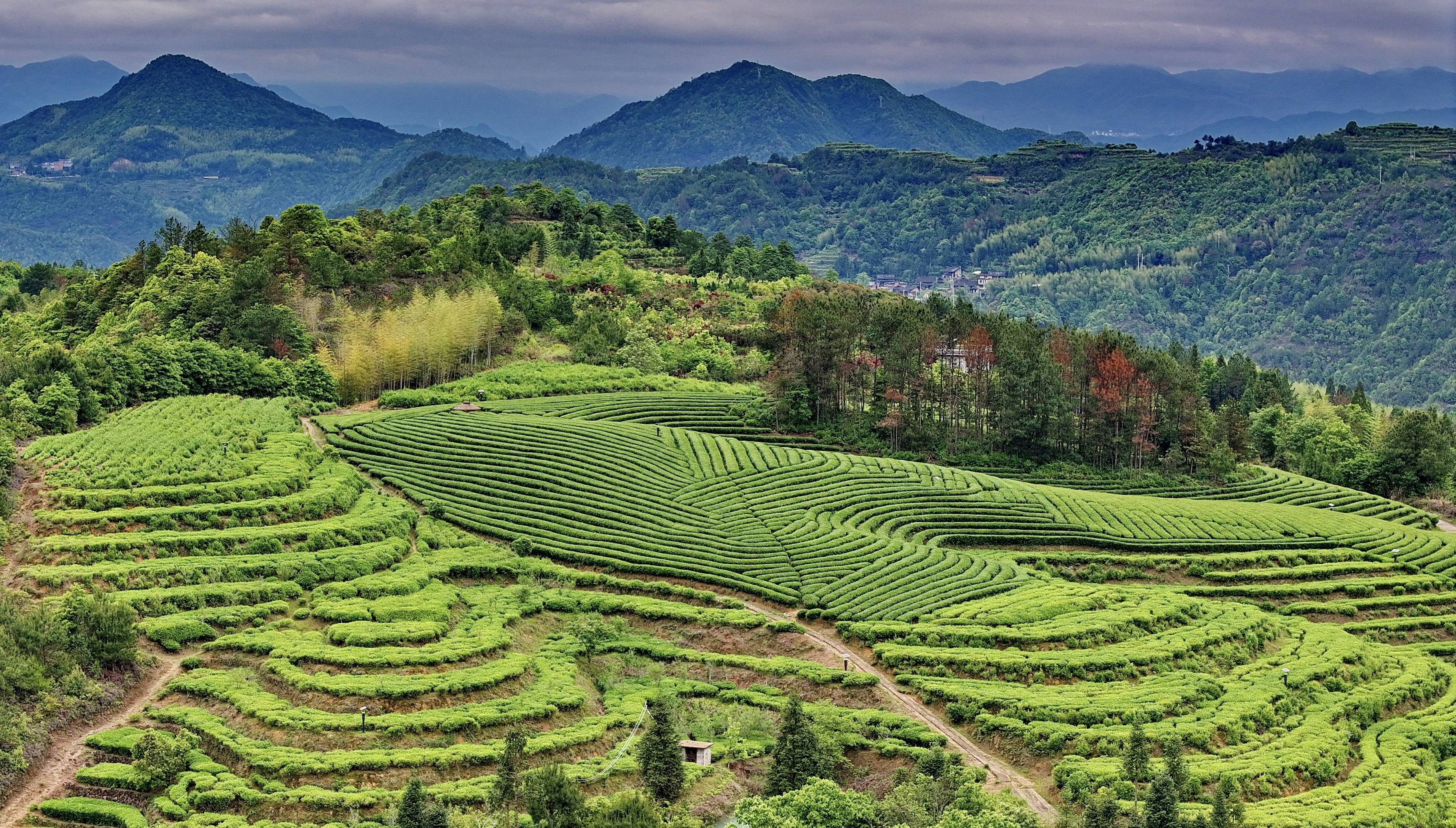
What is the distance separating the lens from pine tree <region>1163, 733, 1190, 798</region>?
1711 inches

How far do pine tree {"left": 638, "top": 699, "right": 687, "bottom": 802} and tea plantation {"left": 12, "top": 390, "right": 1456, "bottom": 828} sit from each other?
2.89ft

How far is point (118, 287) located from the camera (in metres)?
102

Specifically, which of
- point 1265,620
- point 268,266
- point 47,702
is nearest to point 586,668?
point 47,702

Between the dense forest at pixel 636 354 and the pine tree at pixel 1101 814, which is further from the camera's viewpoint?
the dense forest at pixel 636 354

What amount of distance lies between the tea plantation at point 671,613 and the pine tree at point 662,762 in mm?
881

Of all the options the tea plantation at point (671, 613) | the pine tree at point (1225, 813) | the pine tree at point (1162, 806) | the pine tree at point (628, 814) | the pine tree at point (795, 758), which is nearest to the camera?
the pine tree at point (628, 814)

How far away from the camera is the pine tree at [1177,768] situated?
43469mm

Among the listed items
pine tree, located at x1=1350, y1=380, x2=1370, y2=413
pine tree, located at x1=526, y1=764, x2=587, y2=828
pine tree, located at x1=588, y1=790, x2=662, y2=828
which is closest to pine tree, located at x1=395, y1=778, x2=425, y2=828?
pine tree, located at x1=526, y1=764, x2=587, y2=828

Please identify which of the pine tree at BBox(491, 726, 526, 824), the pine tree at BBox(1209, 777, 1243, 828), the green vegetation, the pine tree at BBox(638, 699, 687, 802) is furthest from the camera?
the green vegetation

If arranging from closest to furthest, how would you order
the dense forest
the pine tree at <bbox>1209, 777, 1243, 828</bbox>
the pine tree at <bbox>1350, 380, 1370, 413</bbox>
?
the pine tree at <bbox>1209, 777, 1243, 828</bbox> → the dense forest → the pine tree at <bbox>1350, 380, 1370, 413</bbox>

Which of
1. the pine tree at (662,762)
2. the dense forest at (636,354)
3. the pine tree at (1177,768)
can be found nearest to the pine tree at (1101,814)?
the pine tree at (1177,768)

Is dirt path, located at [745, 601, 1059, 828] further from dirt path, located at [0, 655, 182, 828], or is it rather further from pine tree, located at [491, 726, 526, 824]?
pine tree, located at [491, 726, 526, 824]

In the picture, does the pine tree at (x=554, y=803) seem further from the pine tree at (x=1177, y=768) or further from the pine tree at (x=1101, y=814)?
the pine tree at (x=1177, y=768)

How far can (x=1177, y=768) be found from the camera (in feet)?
143
